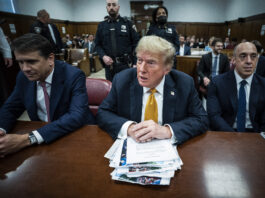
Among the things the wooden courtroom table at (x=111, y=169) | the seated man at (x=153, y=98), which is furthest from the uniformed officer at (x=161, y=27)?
the wooden courtroom table at (x=111, y=169)

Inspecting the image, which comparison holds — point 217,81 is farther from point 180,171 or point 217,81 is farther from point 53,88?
point 53,88

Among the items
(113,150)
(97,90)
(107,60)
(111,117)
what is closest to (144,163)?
(113,150)

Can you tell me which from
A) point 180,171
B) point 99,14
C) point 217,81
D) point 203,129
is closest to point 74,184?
point 180,171

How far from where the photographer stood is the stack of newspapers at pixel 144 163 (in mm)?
781

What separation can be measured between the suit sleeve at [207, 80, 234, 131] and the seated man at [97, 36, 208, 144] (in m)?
0.36

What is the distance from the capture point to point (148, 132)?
1.03m

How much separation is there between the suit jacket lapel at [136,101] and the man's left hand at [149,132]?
0.95ft

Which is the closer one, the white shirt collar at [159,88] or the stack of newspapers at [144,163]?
the stack of newspapers at [144,163]

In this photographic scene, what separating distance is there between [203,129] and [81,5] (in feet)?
48.5

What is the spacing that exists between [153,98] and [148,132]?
1.17ft

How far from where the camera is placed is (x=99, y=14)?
13.3 meters

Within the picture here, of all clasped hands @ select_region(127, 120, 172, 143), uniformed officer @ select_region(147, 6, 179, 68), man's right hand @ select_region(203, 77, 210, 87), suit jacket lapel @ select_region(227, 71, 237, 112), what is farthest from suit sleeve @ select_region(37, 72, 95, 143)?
man's right hand @ select_region(203, 77, 210, 87)

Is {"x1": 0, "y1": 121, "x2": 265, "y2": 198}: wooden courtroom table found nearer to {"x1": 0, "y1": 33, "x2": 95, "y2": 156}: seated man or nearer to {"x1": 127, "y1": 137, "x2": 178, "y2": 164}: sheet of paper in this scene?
{"x1": 127, "y1": 137, "x2": 178, "y2": 164}: sheet of paper

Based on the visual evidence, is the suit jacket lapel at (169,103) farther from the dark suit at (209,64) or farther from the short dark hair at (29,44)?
the dark suit at (209,64)
